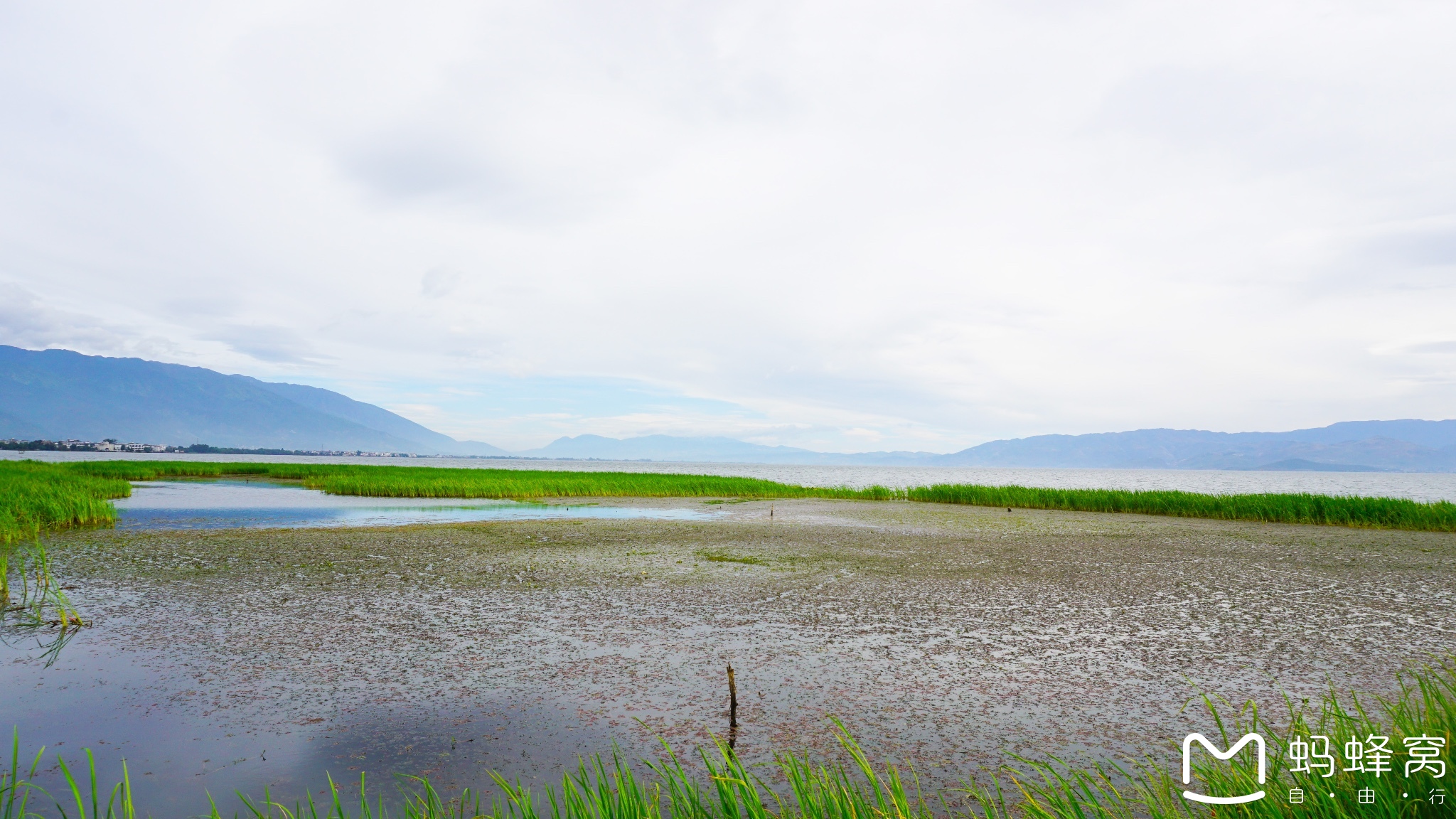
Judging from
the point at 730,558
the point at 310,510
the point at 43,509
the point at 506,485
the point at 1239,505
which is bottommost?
the point at 310,510

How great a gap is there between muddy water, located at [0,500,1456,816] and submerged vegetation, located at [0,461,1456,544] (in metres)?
3.91

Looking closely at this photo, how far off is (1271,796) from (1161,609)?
16.1 feet

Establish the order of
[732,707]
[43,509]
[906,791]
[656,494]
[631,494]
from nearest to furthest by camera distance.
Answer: [906,791]
[732,707]
[43,509]
[631,494]
[656,494]

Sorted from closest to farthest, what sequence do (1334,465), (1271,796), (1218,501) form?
1. (1271,796)
2. (1218,501)
3. (1334,465)

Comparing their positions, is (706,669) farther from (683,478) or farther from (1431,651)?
(683,478)

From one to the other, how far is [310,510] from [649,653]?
1519cm

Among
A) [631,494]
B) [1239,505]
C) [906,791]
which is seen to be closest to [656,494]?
[631,494]

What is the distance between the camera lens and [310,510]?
1667 cm

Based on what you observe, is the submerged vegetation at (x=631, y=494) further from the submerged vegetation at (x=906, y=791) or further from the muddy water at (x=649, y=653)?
the submerged vegetation at (x=906, y=791)

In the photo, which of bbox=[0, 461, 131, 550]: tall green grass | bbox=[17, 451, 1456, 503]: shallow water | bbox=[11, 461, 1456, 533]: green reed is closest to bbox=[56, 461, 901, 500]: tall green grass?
bbox=[11, 461, 1456, 533]: green reed

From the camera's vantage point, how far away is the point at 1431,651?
4832 millimetres

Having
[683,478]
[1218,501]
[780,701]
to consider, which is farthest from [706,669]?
[683,478]

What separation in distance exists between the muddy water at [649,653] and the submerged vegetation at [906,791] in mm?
183

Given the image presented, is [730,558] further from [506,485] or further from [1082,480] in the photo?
[1082,480]
